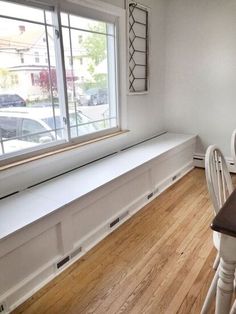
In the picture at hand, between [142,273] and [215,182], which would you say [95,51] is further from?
[142,273]

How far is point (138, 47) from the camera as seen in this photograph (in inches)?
118

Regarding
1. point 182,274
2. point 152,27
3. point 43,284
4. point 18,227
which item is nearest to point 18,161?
point 18,227

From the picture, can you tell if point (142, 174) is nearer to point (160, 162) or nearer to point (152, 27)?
point (160, 162)

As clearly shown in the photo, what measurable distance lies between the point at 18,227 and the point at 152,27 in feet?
9.30

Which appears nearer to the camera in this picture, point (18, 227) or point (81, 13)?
point (18, 227)

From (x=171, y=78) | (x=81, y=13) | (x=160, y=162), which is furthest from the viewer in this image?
(x=171, y=78)

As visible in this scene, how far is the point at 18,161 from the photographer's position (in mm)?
1896

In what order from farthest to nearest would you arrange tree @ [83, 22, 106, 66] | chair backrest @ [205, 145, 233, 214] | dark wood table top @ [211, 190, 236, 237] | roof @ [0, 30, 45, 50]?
tree @ [83, 22, 106, 66] < roof @ [0, 30, 45, 50] < chair backrest @ [205, 145, 233, 214] < dark wood table top @ [211, 190, 236, 237]

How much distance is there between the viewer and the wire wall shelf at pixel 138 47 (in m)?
2.83

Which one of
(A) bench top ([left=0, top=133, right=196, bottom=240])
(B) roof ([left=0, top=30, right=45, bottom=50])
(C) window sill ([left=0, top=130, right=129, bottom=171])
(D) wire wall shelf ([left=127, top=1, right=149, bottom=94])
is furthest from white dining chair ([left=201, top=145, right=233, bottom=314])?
(D) wire wall shelf ([left=127, top=1, right=149, bottom=94])

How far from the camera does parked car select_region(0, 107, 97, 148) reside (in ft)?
6.14

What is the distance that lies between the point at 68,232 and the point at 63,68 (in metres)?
1.32

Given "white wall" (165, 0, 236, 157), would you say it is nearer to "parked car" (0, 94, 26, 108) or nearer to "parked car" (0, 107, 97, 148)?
"parked car" (0, 107, 97, 148)

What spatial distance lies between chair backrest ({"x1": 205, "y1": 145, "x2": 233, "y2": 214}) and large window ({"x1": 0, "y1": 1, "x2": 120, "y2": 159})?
4.34 feet
